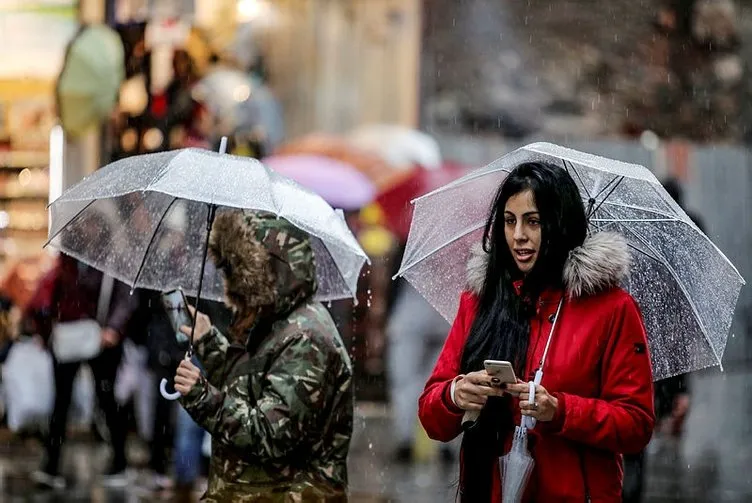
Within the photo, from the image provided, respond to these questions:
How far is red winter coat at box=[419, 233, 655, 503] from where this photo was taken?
4410 mm

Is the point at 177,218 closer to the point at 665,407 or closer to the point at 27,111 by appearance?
the point at 665,407

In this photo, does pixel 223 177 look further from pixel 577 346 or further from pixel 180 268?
pixel 577 346

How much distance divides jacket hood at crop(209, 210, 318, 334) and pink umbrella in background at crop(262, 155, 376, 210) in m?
9.19

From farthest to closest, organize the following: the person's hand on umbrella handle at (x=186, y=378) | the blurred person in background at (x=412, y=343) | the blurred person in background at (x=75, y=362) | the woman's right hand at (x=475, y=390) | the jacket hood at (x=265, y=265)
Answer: the blurred person in background at (x=412, y=343), the blurred person in background at (x=75, y=362), the jacket hood at (x=265, y=265), the person's hand on umbrella handle at (x=186, y=378), the woman's right hand at (x=475, y=390)

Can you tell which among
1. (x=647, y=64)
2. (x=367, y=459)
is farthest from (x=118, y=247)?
(x=647, y=64)

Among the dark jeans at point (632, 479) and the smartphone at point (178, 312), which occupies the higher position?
the smartphone at point (178, 312)

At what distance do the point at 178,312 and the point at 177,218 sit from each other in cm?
74

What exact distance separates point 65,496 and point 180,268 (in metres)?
5.32

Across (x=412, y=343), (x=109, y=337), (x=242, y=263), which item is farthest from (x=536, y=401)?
(x=412, y=343)

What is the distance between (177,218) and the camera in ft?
19.5

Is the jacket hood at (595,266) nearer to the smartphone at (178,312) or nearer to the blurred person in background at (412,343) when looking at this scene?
the smartphone at (178,312)

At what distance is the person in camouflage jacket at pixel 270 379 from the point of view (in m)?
4.91

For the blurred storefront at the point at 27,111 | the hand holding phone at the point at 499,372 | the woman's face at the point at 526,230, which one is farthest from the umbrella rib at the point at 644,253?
the blurred storefront at the point at 27,111

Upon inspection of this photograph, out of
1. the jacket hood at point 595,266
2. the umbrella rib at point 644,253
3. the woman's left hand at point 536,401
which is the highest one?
the umbrella rib at point 644,253
